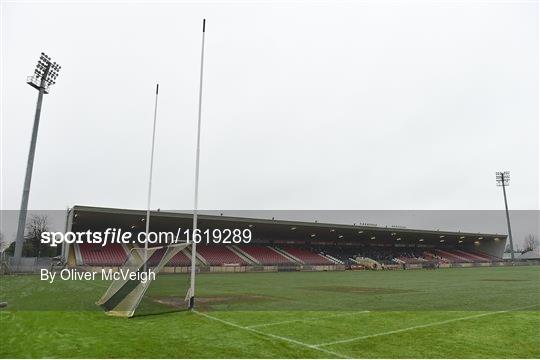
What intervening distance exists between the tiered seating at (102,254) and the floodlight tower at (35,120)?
729cm

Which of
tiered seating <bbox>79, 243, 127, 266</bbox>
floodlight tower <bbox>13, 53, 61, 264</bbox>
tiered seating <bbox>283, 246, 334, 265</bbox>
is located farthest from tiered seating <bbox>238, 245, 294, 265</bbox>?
floodlight tower <bbox>13, 53, 61, 264</bbox>

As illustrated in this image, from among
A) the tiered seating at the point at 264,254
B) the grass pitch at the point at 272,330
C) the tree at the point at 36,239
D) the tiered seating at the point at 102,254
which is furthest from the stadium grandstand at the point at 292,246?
the tree at the point at 36,239

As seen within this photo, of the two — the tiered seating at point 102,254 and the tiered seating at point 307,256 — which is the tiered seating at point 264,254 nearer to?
the tiered seating at point 307,256

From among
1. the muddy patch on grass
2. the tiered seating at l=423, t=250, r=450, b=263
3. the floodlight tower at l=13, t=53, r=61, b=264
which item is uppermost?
the floodlight tower at l=13, t=53, r=61, b=264

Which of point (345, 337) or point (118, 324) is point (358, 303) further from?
point (118, 324)

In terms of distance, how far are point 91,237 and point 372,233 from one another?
152 ft

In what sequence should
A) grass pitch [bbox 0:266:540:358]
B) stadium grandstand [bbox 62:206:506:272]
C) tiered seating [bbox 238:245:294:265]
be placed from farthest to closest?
tiered seating [bbox 238:245:294:265] < stadium grandstand [bbox 62:206:506:272] < grass pitch [bbox 0:266:540:358]

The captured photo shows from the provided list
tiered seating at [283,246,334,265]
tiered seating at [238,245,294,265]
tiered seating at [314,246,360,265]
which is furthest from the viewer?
tiered seating at [314,246,360,265]

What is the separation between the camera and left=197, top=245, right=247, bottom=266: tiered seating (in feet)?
176

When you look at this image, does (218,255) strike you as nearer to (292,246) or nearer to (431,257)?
(292,246)

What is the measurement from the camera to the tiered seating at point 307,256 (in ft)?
205

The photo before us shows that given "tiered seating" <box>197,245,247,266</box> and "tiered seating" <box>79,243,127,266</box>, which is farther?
"tiered seating" <box>197,245,247,266</box>

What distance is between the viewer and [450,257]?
8150 cm

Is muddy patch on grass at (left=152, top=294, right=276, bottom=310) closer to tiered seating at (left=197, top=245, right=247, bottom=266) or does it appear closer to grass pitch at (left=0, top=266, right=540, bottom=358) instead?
grass pitch at (left=0, top=266, right=540, bottom=358)
